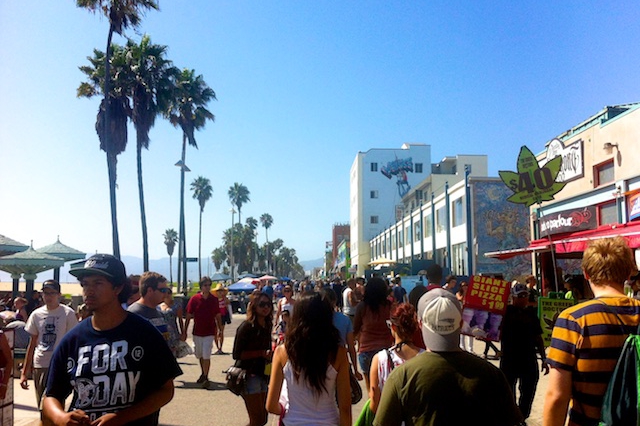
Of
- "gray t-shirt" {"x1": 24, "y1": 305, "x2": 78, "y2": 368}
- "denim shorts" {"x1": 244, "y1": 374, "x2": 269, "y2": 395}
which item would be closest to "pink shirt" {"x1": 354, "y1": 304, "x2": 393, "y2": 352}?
"denim shorts" {"x1": 244, "y1": 374, "x2": 269, "y2": 395}

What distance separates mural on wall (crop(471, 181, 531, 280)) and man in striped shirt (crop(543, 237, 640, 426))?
3050 cm

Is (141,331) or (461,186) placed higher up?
(461,186)

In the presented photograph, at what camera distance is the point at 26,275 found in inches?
921

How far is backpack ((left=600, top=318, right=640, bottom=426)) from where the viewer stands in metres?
2.74

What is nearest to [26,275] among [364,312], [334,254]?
[364,312]

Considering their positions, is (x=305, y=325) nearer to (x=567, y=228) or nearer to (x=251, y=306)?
(x=251, y=306)

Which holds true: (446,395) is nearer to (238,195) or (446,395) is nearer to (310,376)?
(310,376)

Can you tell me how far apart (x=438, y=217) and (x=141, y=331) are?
1538 inches

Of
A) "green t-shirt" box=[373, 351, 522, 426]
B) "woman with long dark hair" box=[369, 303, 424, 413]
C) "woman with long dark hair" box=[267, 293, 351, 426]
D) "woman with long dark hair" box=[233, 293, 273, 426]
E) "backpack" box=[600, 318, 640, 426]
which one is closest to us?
"green t-shirt" box=[373, 351, 522, 426]

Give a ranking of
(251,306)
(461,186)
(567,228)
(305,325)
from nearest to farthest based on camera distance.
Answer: (305,325) → (251,306) → (567,228) → (461,186)

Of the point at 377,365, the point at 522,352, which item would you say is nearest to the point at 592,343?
the point at 377,365

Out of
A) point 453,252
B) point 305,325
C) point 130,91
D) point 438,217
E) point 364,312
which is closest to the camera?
point 305,325

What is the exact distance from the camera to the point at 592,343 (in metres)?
2.98

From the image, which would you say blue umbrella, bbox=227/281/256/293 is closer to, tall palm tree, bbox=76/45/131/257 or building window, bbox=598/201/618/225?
tall palm tree, bbox=76/45/131/257
